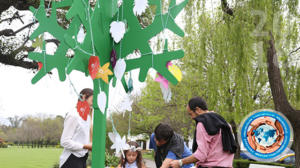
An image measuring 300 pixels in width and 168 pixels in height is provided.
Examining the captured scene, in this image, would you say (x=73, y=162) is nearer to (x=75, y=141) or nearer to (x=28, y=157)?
(x=75, y=141)

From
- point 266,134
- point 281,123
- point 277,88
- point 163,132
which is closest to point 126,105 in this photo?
point 163,132

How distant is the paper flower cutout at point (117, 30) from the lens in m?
1.58

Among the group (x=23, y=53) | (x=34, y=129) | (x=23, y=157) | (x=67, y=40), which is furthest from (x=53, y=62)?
(x=23, y=157)

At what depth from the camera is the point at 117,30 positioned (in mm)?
1592

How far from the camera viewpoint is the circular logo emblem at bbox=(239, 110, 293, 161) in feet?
25.1

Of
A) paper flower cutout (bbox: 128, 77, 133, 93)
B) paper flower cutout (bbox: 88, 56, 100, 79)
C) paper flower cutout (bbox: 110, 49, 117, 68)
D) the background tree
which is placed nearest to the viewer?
paper flower cutout (bbox: 88, 56, 100, 79)

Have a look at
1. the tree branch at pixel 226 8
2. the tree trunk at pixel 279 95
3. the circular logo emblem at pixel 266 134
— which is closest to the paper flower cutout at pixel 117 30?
the tree branch at pixel 226 8

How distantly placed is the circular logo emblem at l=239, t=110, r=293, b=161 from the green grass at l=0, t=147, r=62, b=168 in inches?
225

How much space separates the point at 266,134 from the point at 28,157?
284 inches

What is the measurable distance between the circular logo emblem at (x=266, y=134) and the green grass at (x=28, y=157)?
5.72m

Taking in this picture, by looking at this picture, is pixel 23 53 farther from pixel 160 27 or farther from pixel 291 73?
pixel 291 73

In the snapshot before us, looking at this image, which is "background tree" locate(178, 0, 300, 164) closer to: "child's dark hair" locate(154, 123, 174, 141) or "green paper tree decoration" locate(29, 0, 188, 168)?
"child's dark hair" locate(154, 123, 174, 141)

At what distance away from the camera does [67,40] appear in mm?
1421

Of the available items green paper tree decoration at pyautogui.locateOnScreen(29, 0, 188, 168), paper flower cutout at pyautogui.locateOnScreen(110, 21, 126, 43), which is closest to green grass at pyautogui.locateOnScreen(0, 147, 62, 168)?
green paper tree decoration at pyautogui.locateOnScreen(29, 0, 188, 168)
